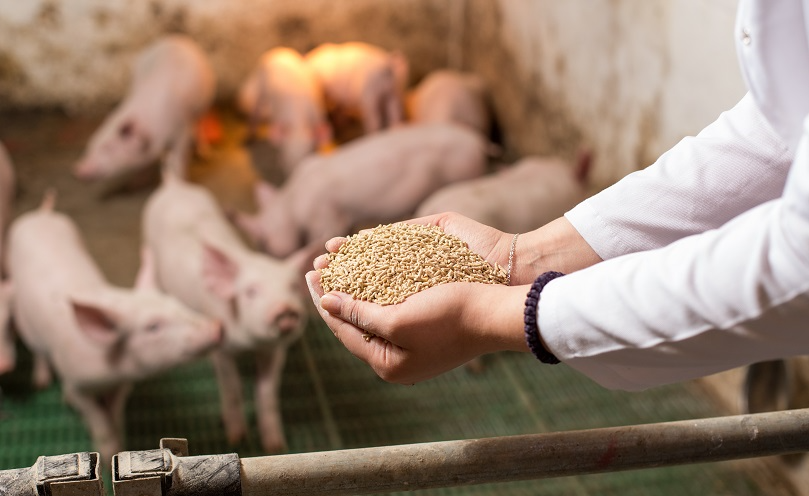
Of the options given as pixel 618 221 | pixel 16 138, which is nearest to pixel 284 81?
pixel 16 138

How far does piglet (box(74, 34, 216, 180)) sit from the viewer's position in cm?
317

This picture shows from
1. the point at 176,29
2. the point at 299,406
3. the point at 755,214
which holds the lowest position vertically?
the point at 299,406

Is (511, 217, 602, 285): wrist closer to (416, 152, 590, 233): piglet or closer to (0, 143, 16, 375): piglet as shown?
(416, 152, 590, 233): piglet

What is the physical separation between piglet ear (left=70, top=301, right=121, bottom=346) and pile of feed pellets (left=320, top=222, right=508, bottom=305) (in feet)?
3.21

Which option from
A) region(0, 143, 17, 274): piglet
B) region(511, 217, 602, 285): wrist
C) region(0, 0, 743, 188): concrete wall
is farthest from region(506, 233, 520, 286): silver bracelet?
region(0, 143, 17, 274): piglet

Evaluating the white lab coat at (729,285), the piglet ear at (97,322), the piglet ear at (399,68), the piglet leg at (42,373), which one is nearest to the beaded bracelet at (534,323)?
the white lab coat at (729,285)

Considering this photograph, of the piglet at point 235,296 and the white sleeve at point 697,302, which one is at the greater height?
the white sleeve at point 697,302

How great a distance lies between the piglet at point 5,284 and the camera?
2.02m

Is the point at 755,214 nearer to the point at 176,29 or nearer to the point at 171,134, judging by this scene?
the point at 171,134

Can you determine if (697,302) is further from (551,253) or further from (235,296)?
(235,296)

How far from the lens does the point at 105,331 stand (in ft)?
5.95

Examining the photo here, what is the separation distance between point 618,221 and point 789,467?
1.36m

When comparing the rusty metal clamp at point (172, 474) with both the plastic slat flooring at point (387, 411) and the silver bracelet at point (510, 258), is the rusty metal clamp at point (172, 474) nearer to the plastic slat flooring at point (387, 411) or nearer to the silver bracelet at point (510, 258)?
the silver bracelet at point (510, 258)

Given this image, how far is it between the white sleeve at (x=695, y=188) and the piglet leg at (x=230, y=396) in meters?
1.28
